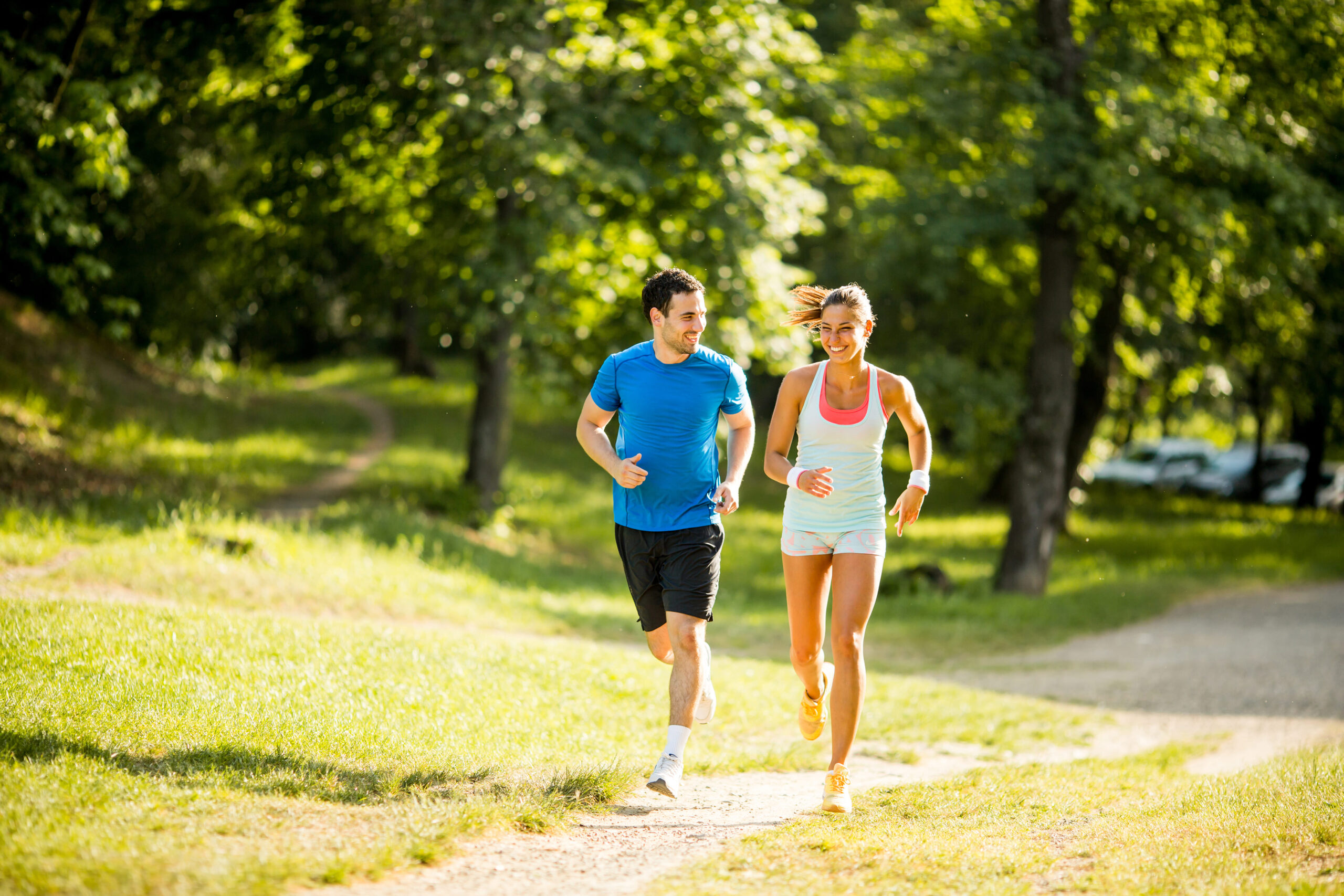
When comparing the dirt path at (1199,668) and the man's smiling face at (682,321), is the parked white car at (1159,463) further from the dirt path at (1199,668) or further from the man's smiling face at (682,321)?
the man's smiling face at (682,321)

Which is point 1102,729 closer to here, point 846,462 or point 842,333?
point 846,462

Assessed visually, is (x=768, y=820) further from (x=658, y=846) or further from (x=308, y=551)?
(x=308, y=551)

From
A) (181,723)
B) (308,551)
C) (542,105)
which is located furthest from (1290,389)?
(181,723)

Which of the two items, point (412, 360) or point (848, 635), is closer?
point (848, 635)

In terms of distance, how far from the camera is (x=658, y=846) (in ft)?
16.0

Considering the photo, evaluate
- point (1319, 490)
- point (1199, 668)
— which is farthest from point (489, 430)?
point (1319, 490)

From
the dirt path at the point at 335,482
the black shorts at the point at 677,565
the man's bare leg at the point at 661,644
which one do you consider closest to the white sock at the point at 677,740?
the man's bare leg at the point at 661,644

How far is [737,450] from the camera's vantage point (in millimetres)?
5742

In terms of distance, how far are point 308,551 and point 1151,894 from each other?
30.5ft

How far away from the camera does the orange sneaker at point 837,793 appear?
5383 millimetres

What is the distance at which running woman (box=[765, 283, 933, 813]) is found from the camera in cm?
537

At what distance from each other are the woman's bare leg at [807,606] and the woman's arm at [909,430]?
426 mm

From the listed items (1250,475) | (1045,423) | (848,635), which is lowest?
(848,635)

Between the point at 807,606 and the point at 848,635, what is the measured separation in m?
0.35
